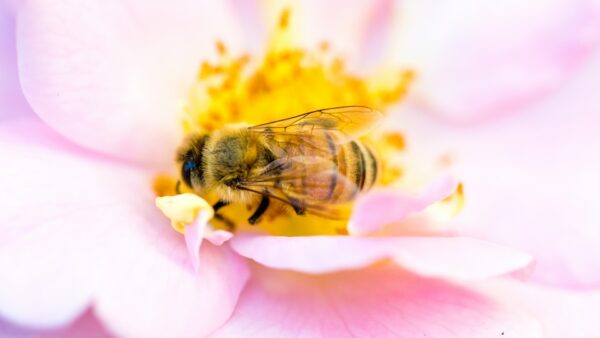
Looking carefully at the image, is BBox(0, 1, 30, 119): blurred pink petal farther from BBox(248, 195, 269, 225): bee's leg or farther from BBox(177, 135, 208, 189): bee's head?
BBox(248, 195, 269, 225): bee's leg

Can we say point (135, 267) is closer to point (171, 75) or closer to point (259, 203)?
point (259, 203)

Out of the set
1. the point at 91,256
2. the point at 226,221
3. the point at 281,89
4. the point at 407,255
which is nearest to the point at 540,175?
the point at 281,89

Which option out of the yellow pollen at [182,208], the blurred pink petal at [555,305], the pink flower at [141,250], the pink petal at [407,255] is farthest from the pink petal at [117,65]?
the blurred pink petal at [555,305]

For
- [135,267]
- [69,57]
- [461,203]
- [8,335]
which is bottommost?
[8,335]

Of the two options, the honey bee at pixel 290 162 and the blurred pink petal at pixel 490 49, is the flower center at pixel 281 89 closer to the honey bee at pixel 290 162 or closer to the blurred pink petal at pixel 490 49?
the blurred pink petal at pixel 490 49

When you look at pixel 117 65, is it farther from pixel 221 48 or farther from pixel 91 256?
pixel 91 256

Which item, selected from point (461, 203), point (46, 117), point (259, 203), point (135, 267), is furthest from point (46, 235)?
point (461, 203)
